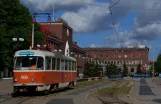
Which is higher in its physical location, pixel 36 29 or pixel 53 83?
pixel 36 29

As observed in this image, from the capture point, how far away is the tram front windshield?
26.1 m

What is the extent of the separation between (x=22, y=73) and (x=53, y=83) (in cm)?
419

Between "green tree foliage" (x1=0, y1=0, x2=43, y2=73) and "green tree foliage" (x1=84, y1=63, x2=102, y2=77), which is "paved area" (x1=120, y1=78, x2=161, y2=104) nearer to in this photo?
"green tree foliage" (x1=0, y1=0, x2=43, y2=73)

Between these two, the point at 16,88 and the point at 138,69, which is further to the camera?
the point at 138,69

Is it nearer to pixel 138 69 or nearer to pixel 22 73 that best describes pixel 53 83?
pixel 22 73

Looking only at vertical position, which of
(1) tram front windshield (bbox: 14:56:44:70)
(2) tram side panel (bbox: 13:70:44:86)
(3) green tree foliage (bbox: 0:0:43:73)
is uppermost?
(3) green tree foliage (bbox: 0:0:43:73)

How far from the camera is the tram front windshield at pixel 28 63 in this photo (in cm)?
2611

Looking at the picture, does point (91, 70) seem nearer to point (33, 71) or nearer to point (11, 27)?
point (11, 27)

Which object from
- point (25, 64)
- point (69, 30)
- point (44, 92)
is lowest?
point (44, 92)

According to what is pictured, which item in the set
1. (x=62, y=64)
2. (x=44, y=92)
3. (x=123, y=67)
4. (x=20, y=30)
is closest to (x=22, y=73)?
(x=44, y=92)

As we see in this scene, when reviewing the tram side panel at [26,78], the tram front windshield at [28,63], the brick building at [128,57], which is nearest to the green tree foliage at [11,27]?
the tram front windshield at [28,63]

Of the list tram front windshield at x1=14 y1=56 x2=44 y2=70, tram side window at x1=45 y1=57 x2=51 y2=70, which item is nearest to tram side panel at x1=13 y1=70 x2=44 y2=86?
tram front windshield at x1=14 y1=56 x2=44 y2=70

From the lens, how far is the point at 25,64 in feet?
86.0

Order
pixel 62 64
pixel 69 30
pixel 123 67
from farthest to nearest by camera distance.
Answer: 1. pixel 123 67
2. pixel 69 30
3. pixel 62 64
